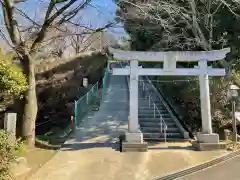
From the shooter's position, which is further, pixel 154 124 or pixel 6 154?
pixel 154 124

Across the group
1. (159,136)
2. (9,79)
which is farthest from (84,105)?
(9,79)

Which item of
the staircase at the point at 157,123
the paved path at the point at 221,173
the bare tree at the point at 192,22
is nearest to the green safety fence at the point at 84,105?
the staircase at the point at 157,123

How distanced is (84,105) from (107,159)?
785 cm

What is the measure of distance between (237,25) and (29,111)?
1094 centimetres

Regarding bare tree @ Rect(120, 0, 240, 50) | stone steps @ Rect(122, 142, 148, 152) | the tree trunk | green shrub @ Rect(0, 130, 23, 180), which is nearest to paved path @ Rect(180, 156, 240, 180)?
stone steps @ Rect(122, 142, 148, 152)

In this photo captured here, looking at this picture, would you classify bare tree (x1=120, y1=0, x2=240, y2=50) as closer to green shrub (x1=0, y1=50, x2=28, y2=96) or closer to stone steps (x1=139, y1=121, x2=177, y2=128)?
stone steps (x1=139, y1=121, x2=177, y2=128)

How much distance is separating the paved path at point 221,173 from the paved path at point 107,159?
0.55 metres

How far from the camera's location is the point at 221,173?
830cm

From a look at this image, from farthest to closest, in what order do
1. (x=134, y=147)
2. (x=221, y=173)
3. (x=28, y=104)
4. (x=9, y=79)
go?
(x=134, y=147)
(x=28, y=104)
(x=221, y=173)
(x=9, y=79)

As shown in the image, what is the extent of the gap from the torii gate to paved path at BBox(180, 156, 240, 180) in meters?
1.91

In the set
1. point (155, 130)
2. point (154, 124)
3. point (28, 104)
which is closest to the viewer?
point (28, 104)

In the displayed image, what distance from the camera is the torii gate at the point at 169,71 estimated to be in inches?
436

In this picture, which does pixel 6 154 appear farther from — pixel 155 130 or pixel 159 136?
pixel 155 130

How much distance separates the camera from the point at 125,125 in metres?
14.6
